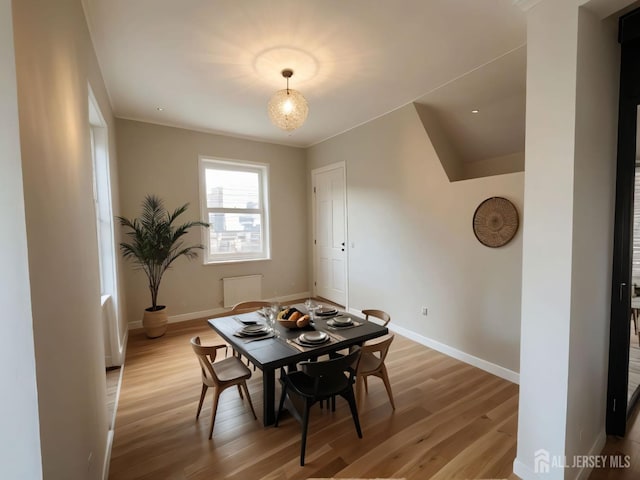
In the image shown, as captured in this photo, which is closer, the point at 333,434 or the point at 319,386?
the point at 319,386

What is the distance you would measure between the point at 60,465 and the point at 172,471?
3.47 feet

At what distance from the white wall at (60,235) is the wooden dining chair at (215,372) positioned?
57cm

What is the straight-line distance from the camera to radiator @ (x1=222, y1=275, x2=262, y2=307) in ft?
15.6

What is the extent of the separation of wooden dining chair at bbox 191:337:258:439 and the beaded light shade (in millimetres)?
1956

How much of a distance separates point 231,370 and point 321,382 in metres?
0.73

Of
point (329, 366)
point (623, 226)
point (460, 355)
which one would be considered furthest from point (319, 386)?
point (623, 226)

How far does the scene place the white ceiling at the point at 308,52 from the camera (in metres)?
1.98

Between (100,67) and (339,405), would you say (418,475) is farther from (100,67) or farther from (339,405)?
(100,67)

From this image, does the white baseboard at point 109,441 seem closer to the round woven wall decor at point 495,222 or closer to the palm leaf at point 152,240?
the palm leaf at point 152,240

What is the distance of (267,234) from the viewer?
5.23 meters

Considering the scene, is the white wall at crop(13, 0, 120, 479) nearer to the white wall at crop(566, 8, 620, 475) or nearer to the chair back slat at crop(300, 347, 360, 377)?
the chair back slat at crop(300, 347, 360, 377)

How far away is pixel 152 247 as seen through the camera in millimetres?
3717

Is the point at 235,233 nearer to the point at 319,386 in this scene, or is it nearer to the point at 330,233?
the point at 330,233

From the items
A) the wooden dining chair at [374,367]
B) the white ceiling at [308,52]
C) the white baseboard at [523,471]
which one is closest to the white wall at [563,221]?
the white baseboard at [523,471]
